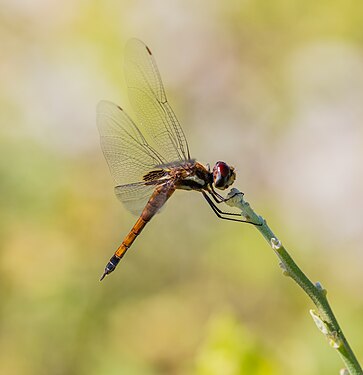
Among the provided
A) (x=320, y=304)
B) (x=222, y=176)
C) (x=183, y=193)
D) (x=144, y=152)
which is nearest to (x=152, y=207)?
(x=144, y=152)

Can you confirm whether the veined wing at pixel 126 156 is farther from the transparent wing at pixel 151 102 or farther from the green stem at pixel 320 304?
the green stem at pixel 320 304

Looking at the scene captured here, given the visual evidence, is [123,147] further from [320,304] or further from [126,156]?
[320,304]

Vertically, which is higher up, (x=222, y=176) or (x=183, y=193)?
(x=222, y=176)

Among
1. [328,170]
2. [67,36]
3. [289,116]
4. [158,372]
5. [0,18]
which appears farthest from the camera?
[0,18]

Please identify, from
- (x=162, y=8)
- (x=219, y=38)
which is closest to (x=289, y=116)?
(x=219, y=38)

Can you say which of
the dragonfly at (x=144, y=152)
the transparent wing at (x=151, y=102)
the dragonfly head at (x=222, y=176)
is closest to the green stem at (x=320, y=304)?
the dragonfly head at (x=222, y=176)

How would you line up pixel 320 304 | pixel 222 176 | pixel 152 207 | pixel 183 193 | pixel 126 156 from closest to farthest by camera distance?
pixel 320 304 < pixel 222 176 < pixel 152 207 < pixel 126 156 < pixel 183 193

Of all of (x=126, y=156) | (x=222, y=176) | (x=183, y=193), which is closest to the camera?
(x=222, y=176)

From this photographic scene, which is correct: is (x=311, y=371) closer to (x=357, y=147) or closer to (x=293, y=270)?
(x=293, y=270)
